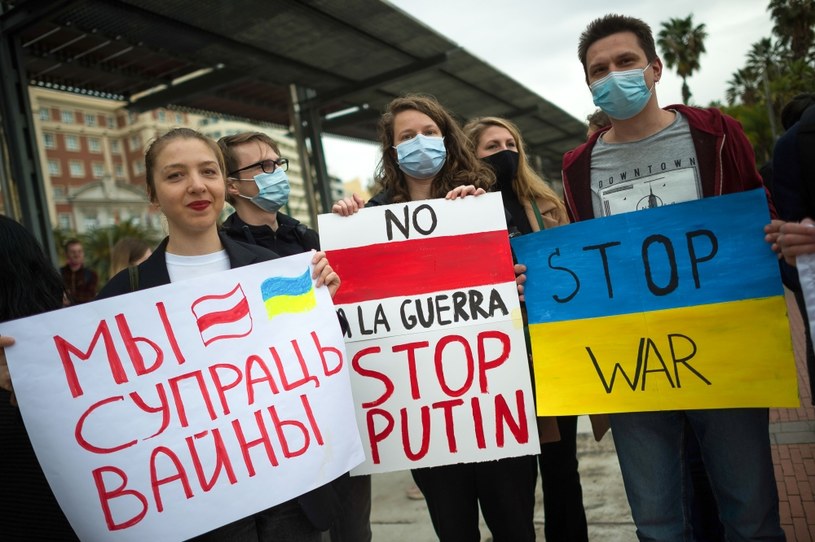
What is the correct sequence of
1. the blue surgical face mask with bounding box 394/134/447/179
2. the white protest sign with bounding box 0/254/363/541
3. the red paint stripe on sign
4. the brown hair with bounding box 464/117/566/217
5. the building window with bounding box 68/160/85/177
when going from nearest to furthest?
the white protest sign with bounding box 0/254/363/541
the red paint stripe on sign
the blue surgical face mask with bounding box 394/134/447/179
the brown hair with bounding box 464/117/566/217
the building window with bounding box 68/160/85/177

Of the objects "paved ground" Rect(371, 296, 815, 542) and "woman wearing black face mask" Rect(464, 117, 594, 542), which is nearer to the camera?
"woman wearing black face mask" Rect(464, 117, 594, 542)

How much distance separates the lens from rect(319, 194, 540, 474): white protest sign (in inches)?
84.2

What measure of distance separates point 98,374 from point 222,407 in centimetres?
37

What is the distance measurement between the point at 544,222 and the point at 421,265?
0.81 m

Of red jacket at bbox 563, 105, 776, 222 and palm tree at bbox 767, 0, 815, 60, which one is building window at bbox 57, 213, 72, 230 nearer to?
palm tree at bbox 767, 0, 815, 60

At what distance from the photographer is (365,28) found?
7.26m

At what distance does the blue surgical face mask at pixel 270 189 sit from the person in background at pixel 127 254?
1.93 m

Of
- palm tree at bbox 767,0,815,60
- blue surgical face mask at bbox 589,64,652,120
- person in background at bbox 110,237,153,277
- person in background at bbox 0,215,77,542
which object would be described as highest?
palm tree at bbox 767,0,815,60

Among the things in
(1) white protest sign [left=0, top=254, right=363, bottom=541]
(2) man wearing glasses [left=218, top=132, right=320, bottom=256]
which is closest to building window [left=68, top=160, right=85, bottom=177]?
(2) man wearing glasses [left=218, top=132, right=320, bottom=256]

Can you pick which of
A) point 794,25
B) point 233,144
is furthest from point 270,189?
point 794,25

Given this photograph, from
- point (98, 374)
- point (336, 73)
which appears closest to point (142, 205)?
point (336, 73)

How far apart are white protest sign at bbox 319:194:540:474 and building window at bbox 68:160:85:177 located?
263 ft

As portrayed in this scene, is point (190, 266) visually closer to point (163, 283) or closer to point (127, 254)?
point (163, 283)

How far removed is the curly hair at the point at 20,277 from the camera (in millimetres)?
1828
